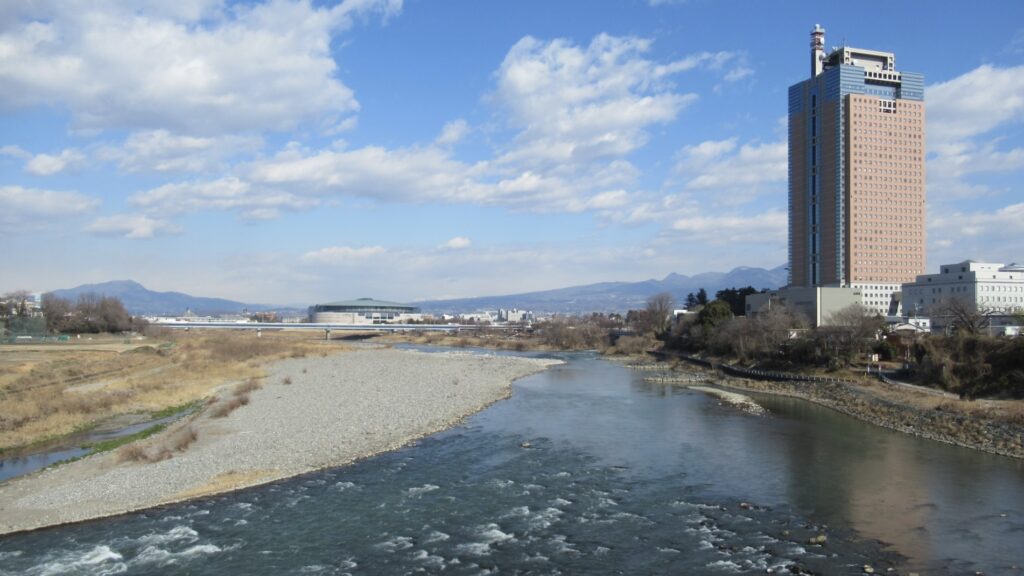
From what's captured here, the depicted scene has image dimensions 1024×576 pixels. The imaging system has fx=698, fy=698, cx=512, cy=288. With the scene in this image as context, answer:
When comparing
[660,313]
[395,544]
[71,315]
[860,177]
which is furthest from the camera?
[860,177]

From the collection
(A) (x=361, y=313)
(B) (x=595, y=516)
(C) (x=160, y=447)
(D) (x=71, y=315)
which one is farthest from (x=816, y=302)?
(A) (x=361, y=313)

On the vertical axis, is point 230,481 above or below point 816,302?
below

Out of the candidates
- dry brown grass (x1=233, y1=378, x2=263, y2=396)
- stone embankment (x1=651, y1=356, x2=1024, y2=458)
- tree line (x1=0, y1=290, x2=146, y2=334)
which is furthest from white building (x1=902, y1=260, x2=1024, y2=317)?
tree line (x1=0, y1=290, x2=146, y2=334)

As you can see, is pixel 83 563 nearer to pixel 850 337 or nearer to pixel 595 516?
pixel 595 516

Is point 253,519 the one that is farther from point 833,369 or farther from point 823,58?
point 823,58

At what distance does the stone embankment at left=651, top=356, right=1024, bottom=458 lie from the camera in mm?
18297

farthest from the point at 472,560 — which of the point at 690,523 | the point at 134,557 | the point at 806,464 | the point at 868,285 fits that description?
the point at 868,285

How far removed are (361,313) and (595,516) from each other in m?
122

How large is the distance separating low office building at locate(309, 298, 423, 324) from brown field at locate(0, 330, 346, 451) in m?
67.8

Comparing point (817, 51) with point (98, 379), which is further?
point (817, 51)

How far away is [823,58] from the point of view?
3312 inches

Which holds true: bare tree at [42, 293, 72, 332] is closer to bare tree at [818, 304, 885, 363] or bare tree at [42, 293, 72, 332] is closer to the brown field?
the brown field

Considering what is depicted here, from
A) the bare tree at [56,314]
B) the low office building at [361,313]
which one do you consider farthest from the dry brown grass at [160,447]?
the low office building at [361,313]

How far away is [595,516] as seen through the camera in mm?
12055
